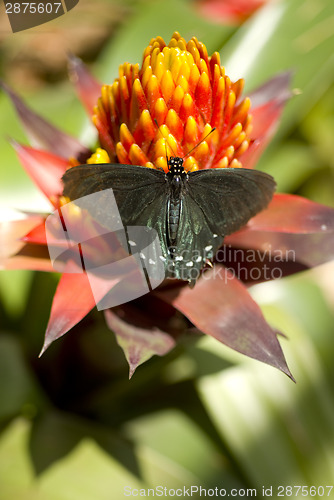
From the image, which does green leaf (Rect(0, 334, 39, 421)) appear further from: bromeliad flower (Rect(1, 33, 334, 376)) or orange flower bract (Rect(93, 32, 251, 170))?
orange flower bract (Rect(93, 32, 251, 170))

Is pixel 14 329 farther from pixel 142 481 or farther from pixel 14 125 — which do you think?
pixel 14 125

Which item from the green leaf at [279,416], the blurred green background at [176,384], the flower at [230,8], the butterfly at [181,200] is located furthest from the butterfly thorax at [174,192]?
the flower at [230,8]

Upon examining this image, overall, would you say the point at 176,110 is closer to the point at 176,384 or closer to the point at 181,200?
the point at 181,200

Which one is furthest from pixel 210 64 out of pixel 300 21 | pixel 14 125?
pixel 14 125

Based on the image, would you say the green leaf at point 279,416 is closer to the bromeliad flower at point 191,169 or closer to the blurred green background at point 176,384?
the blurred green background at point 176,384

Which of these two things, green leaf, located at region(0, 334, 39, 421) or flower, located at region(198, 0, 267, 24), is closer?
green leaf, located at region(0, 334, 39, 421)

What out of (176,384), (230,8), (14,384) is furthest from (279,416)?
(230,8)

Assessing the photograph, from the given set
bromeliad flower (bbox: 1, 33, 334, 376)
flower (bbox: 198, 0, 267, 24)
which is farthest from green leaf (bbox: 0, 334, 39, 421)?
flower (bbox: 198, 0, 267, 24)
